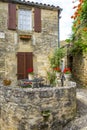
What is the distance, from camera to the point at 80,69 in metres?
13.0

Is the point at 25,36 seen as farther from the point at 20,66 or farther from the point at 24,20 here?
the point at 20,66

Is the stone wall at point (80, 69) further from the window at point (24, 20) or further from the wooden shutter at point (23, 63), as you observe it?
the window at point (24, 20)

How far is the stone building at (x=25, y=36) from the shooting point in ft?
39.1

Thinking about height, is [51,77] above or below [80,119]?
above

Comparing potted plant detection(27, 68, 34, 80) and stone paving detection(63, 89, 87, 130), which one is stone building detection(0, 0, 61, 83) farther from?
stone paving detection(63, 89, 87, 130)

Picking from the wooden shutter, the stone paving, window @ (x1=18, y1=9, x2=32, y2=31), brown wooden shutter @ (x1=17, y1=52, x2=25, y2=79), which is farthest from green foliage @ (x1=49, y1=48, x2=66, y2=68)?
the stone paving

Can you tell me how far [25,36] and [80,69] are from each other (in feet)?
12.8

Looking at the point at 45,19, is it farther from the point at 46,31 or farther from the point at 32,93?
the point at 32,93

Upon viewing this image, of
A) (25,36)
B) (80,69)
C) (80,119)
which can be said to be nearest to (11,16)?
(25,36)

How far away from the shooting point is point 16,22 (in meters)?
12.1

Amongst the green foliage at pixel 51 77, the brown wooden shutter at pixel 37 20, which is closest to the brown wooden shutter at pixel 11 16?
the brown wooden shutter at pixel 37 20

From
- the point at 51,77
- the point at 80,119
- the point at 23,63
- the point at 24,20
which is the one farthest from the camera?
the point at 24,20

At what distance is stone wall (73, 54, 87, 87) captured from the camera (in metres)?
12.3

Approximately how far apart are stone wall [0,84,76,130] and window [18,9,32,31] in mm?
5581
